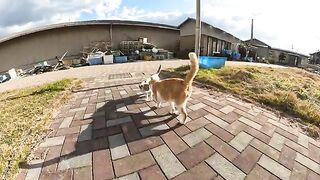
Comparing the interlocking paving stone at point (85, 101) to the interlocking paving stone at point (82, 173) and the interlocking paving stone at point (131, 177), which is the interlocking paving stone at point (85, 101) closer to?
the interlocking paving stone at point (82, 173)

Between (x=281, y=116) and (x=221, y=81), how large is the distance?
2737 millimetres

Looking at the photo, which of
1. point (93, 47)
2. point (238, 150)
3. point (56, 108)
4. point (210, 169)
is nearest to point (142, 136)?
point (210, 169)

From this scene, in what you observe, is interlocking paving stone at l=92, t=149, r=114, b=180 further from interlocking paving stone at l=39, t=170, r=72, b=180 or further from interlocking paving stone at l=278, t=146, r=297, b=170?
interlocking paving stone at l=278, t=146, r=297, b=170

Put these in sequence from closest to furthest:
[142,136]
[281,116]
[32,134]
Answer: [142,136] < [32,134] < [281,116]

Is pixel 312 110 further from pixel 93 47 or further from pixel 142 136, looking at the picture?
pixel 93 47

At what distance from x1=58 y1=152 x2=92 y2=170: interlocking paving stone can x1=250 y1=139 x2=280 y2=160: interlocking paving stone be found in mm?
2327

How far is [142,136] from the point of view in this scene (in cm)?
341

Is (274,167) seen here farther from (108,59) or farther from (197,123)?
(108,59)

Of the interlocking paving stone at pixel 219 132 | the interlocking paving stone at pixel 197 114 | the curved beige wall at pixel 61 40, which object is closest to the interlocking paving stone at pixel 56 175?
the interlocking paving stone at pixel 219 132

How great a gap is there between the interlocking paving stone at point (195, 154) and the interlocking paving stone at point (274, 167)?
25.2 inches

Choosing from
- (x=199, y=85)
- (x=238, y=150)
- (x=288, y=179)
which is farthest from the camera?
(x=199, y=85)

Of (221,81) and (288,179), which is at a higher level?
(221,81)

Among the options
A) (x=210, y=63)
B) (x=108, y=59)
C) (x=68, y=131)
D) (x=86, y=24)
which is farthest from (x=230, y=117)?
(x=86, y=24)

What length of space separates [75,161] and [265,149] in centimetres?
260
